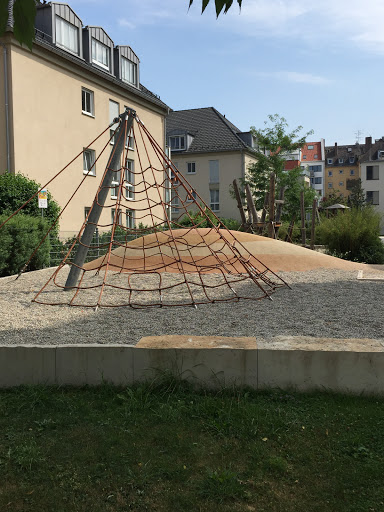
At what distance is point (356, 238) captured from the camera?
53.9 ft

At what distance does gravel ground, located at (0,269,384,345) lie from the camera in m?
5.37

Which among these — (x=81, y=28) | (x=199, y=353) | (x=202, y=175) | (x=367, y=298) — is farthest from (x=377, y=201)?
(x=199, y=353)

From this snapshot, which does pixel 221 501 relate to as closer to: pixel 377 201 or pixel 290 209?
pixel 290 209

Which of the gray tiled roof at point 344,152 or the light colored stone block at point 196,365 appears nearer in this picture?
the light colored stone block at point 196,365

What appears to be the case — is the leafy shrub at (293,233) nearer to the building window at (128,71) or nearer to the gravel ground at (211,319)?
the building window at (128,71)

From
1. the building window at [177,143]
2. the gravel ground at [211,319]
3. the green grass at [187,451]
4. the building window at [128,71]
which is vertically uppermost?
the building window at [128,71]

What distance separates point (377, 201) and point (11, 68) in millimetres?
60299

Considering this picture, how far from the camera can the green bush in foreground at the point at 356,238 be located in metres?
16.4

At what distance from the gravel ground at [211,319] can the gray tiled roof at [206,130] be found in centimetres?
3704

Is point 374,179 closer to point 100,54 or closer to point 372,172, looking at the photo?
point 372,172

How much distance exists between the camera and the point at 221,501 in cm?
244

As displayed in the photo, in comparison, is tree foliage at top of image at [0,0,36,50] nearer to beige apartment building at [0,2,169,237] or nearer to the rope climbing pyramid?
the rope climbing pyramid

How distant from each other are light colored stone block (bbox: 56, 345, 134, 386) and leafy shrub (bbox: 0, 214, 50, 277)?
767 centimetres

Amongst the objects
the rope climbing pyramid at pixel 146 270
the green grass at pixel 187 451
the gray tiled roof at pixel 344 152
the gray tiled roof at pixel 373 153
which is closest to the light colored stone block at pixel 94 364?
the green grass at pixel 187 451
